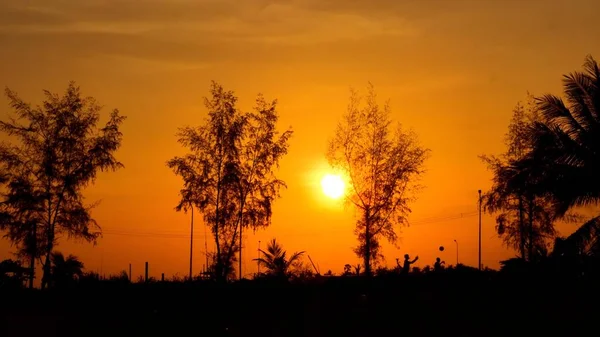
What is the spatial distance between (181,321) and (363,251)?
36.5 ft

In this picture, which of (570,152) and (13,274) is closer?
(570,152)

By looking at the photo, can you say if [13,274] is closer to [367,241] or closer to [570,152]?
[367,241]

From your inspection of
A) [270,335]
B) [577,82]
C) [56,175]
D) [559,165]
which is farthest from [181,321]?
[577,82]

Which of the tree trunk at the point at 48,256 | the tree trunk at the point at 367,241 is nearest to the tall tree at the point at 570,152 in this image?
the tree trunk at the point at 367,241

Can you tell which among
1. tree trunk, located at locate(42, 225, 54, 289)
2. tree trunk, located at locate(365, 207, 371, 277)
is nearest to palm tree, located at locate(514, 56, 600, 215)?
tree trunk, located at locate(365, 207, 371, 277)

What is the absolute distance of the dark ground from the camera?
A: 22.5m

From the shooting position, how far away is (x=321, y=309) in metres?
24.5

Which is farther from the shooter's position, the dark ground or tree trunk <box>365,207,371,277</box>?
tree trunk <box>365,207,371,277</box>

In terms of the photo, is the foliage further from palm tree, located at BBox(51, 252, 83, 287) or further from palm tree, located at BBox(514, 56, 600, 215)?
palm tree, located at BBox(514, 56, 600, 215)

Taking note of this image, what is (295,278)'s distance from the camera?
93.3 ft

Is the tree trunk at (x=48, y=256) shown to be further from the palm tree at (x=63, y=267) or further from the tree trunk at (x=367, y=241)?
the tree trunk at (x=367, y=241)

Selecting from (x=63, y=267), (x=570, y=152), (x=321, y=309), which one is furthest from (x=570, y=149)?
(x=63, y=267)

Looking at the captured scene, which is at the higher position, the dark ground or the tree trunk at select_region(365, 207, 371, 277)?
the tree trunk at select_region(365, 207, 371, 277)

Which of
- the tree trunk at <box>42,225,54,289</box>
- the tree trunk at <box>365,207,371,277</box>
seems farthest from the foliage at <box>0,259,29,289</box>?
the tree trunk at <box>365,207,371,277</box>
